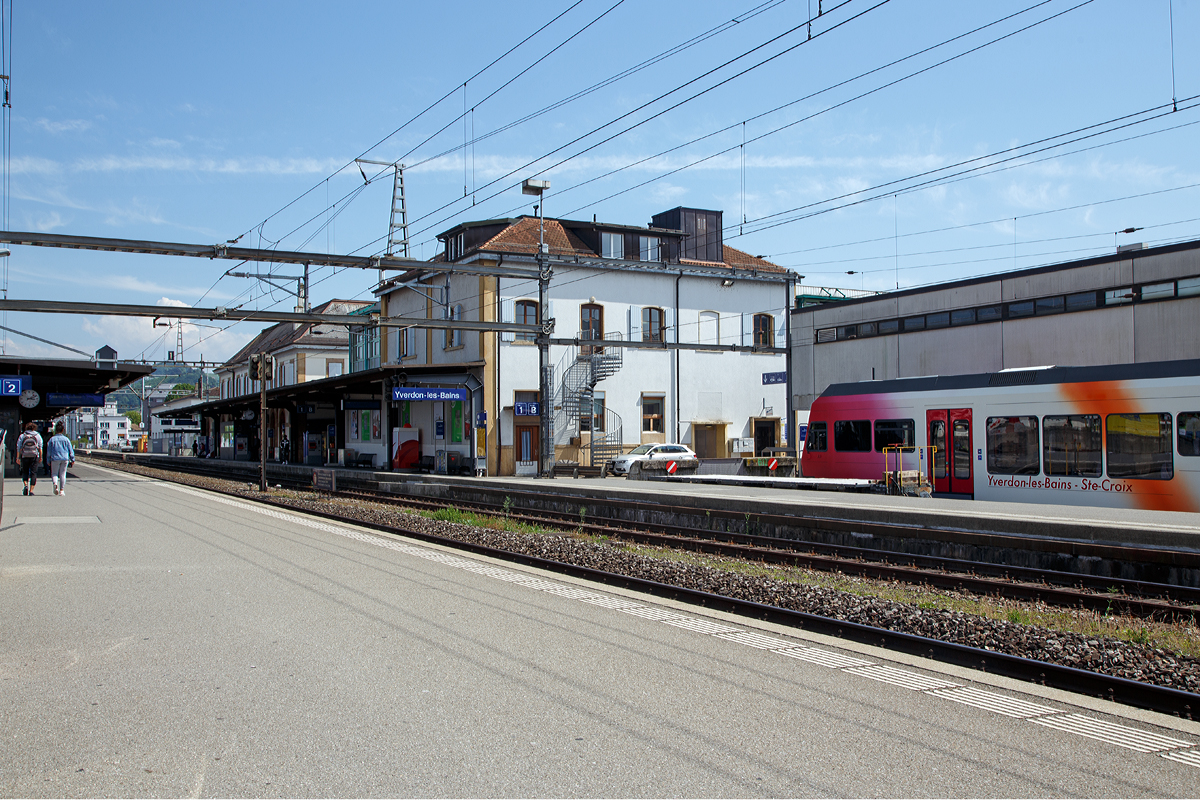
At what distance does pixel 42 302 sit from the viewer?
75.1 feet

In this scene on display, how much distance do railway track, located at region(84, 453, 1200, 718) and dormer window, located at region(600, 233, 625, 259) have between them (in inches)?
1211

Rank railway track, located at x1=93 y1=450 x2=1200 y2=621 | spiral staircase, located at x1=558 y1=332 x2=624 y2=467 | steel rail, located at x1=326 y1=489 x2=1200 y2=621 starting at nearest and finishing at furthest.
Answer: steel rail, located at x1=326 y1=489 x2=1200 y2=621, railway track, located at x1=93 y1=450 x2=1200 y2=621, spiral staircase, located at x1=558 y1=332 x2=624 y2=467

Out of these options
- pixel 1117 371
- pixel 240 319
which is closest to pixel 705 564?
pixel 1117 371

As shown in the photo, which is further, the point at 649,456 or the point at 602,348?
the point at 602,348

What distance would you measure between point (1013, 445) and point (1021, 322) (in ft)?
27.8

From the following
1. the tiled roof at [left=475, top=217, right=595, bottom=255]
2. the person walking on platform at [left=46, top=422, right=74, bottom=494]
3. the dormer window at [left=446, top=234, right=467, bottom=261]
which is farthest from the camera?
the dormer window at [left=446, top=234, right=467, bottom=261]

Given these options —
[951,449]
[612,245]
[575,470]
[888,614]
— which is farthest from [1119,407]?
[612,245]

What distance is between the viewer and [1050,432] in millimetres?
18453

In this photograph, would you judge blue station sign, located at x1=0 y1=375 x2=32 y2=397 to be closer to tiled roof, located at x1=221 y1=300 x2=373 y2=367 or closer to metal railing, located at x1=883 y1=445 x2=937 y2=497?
tiled roof, located at x1=221 y1=300 x2=373 y2=367

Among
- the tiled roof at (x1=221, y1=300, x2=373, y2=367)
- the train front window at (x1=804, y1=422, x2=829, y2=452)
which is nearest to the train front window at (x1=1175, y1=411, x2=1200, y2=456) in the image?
the train front window at (x1=804, y1=422, x2=829, y2=452)

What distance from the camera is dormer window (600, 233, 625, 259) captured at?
40844 millimetres

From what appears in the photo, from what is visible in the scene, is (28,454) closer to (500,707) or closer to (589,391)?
(589,391)

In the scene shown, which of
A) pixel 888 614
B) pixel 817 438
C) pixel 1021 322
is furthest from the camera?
pixel 1021 322

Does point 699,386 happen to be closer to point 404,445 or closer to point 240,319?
point 404,445
